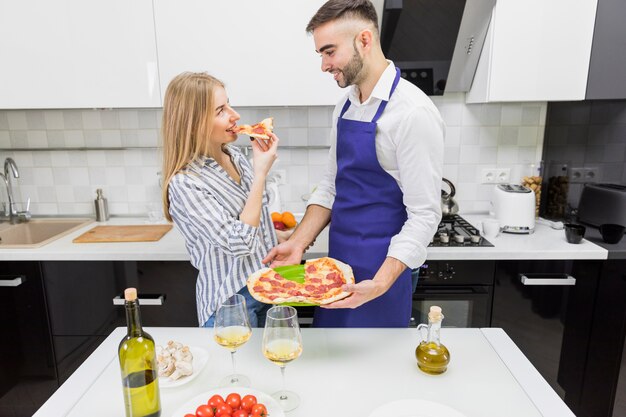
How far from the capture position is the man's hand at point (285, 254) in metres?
1.57

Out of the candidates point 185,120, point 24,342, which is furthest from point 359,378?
point 24,342

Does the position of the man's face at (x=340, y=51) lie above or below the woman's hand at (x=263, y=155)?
above

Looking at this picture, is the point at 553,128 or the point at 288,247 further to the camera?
the point at 553,128

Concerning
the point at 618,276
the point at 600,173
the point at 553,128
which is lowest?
the point at 618,276

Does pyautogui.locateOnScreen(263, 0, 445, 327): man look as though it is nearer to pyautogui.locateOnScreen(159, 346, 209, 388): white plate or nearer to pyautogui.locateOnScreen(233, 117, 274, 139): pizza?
pyautogui.locateOnScreen(233, 117, 274, 139): pizza

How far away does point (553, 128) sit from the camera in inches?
95.0

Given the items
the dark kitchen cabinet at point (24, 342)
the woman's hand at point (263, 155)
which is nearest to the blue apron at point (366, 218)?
the woman's hand at point (263, 155)

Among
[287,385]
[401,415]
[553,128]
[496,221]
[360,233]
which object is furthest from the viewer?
[553,128]

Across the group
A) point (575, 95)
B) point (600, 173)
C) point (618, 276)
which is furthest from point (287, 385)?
point (600, 173)

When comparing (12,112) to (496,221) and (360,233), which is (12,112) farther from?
(496,221)

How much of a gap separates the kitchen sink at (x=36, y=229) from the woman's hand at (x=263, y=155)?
4.42 ft

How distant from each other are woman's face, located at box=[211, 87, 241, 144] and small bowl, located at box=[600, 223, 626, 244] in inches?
65.9

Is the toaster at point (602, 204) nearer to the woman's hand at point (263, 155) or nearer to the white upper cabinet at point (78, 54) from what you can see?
the woman's hand at point (263, 155)

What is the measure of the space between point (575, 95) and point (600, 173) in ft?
1.45
